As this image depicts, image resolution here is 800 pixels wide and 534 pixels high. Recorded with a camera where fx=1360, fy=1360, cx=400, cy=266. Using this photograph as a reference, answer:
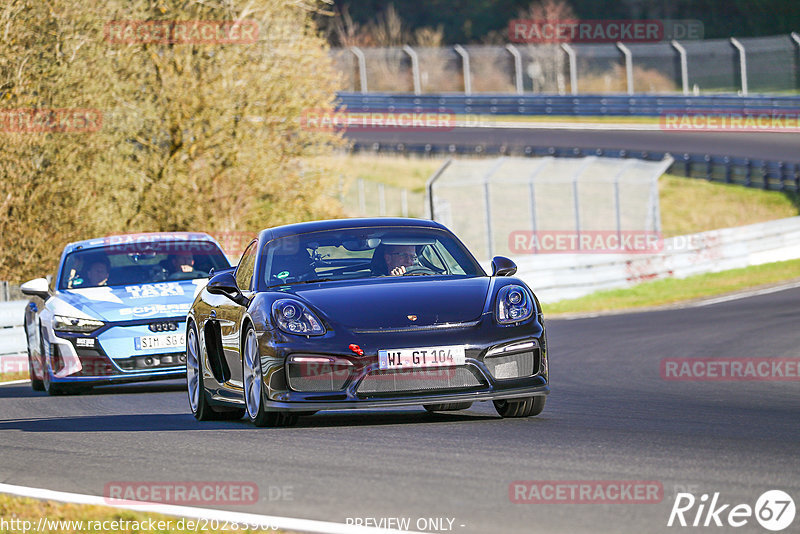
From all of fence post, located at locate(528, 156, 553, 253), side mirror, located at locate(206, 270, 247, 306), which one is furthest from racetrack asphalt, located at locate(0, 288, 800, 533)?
fence post, located at locate(528, 156, 553, 253)

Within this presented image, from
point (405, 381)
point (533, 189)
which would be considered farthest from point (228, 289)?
point (533, 189)

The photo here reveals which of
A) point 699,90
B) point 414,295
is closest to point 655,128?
point 699,90

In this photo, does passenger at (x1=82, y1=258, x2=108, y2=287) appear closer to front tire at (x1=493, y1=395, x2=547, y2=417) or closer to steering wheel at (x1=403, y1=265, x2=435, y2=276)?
steering wheel at (x1=403, y1=265, x2=435, y2=276)

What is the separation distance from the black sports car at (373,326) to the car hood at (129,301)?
354 centimetres

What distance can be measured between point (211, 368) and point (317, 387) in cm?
190

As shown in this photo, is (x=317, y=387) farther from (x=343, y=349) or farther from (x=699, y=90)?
(x=699, y=90)

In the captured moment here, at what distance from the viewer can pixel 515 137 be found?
4456 cm

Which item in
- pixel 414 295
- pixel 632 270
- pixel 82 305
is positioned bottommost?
pixel 632 270

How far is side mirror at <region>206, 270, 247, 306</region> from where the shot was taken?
8898 millimetres

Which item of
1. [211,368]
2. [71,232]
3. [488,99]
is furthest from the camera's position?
[488,99]

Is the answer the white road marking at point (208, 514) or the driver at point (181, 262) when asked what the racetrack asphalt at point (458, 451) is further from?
the driver at point (181, 262)

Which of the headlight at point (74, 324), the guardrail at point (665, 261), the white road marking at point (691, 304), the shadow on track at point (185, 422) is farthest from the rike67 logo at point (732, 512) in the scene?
the guardrail at point (665, 261)

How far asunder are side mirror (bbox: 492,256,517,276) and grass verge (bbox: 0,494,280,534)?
365 cm

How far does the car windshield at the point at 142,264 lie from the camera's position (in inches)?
540
